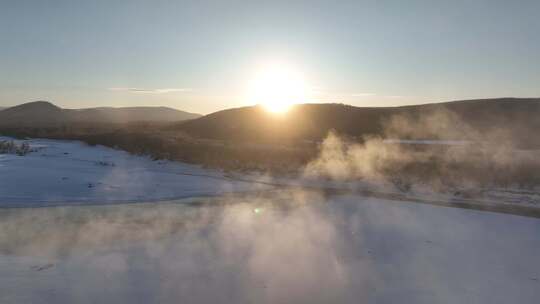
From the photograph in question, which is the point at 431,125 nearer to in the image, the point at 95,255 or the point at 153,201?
the point at 153,201

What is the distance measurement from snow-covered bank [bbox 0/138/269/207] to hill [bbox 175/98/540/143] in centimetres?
2807

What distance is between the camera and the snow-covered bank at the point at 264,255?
4.87 m

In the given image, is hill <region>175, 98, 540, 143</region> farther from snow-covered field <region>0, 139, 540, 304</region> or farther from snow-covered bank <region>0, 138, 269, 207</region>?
snow-covered field <region>0, 139, 540, 304</region>

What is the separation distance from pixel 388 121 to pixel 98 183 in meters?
49.1

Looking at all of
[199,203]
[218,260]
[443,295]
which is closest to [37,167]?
[199,203]

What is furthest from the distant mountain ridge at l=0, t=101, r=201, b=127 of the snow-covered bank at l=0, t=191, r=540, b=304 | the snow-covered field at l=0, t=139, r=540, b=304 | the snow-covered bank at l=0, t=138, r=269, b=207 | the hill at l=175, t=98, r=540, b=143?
the snow-covered bank at l=0, t=191, r=540, b=304

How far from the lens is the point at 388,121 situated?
55781mm

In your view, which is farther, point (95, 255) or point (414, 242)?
point (414, 242)

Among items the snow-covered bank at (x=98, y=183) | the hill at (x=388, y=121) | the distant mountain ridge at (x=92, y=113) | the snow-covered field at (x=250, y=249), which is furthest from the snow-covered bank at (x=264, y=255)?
the distant mountain ridge at (x=92, y=113)

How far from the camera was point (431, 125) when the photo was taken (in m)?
51.1

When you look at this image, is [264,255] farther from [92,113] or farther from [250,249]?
[92,113]

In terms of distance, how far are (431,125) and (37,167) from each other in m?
46.8

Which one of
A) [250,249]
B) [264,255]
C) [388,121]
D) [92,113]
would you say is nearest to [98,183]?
[250,249]

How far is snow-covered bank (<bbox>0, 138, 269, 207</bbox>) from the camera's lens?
9759 mm
